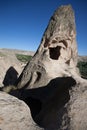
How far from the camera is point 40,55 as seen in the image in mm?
12906

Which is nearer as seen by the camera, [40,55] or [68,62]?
[40,55]

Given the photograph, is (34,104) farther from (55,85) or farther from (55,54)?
(55,54)

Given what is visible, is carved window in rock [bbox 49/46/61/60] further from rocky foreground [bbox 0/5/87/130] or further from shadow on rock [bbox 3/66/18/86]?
shadow on rock [bbox 3/66/18/86]

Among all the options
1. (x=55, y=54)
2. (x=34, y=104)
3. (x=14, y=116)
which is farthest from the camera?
(x=55, y=54)

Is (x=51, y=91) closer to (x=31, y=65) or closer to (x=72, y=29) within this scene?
(x=31, y=65)

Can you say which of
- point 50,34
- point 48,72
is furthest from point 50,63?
point 50,34

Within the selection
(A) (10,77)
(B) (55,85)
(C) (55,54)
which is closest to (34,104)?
(B) (55,85)

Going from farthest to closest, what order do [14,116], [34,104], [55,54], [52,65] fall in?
[55,54], [52,65], [34,104], [14,116]

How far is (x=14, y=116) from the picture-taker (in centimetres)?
534

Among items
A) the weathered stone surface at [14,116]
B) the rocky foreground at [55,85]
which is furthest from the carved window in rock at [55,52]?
the weathered stone surface at [14,116]

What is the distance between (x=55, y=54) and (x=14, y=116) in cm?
919

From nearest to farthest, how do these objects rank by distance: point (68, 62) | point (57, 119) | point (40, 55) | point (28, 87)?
1. point (57, 119)
2. point (28, 87)
3. point (40, 55)
4. point (68, 62)

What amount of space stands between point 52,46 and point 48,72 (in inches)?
77.3

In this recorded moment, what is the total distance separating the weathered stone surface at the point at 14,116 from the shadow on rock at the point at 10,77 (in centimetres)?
1442
